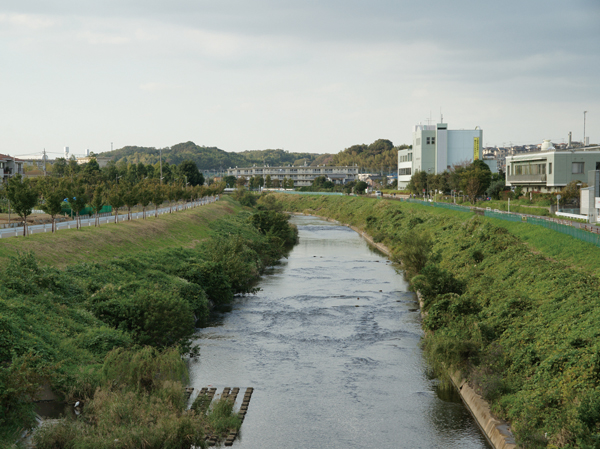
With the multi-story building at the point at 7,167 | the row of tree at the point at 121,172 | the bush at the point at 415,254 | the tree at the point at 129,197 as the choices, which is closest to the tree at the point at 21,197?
the tree at the point at 129,197

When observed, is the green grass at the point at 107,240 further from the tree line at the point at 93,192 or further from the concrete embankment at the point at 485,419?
the concrete embankment at the point at 485,419

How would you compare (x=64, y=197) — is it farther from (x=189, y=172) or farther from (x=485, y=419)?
(x=189, y=172)

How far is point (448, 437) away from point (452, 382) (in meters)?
4.98

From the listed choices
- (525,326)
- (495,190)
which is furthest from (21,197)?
(495,190)

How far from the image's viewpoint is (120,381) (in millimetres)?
20312

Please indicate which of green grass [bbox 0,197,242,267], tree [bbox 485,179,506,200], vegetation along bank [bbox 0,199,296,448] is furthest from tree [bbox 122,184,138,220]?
tree [bbox 485,179,506,200]

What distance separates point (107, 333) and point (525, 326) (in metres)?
18.1

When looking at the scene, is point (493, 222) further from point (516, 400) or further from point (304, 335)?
point (516, 400)

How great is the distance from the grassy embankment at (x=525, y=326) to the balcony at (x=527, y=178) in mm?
43569

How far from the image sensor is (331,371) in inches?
1042

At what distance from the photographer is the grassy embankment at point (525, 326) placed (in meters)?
17.4

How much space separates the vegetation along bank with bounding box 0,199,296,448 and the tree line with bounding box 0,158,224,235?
2.85 metres

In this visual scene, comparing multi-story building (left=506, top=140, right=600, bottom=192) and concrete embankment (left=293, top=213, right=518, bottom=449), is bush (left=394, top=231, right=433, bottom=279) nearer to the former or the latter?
concrete embankment (left=293, top=213, right=518, bottom=449)

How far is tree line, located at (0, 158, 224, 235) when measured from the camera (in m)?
36.6
